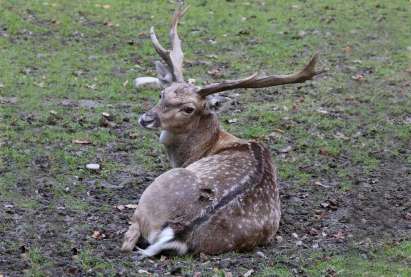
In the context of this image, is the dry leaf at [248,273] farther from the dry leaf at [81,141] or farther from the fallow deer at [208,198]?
the dry leaf at [81,141]

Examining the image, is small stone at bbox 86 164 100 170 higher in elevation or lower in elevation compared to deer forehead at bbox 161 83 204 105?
lower

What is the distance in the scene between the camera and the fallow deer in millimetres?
5293

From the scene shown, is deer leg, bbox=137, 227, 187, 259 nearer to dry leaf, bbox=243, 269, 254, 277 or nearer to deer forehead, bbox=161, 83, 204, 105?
dry leaf, bbox=243, 269, 254, 277

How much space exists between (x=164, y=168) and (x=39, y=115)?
1.76m

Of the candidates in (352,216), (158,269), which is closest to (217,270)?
(158,269)

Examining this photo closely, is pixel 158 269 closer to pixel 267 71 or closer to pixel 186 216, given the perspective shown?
pixel 186 216

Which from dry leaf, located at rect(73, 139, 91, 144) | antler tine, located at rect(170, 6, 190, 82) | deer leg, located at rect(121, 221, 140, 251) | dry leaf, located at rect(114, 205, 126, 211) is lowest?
dry leaf, located at rect(73, 139, 91, 144)

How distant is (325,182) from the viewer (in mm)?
7148

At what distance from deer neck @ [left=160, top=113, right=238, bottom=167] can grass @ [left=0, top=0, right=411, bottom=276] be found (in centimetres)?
57

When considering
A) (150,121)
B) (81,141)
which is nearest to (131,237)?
(150,121)

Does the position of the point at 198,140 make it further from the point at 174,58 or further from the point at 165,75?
the point at 174,58

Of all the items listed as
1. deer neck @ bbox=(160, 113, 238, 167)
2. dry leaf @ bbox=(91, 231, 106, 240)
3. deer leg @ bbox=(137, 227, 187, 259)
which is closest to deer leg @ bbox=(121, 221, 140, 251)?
deer leg @ bbox=(137, 227, 187, 259)

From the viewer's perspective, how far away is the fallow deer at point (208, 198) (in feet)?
17.4

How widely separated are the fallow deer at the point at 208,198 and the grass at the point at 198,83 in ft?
1.24
